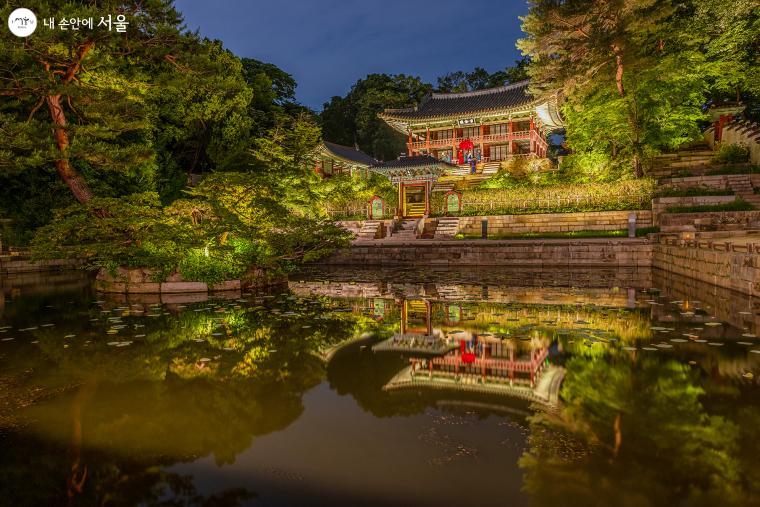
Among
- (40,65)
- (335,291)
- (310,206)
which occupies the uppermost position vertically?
(40,65)

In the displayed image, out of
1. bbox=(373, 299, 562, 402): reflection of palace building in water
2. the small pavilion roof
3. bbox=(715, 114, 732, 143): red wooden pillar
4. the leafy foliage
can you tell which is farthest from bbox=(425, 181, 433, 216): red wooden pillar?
bbox=(373, 299, 562, 402): reflection of palace building in water

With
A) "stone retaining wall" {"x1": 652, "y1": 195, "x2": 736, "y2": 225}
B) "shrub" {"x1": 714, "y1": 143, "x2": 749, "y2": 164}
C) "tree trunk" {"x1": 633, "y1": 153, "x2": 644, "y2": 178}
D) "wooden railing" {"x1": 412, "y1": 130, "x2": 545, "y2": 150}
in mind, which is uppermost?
"wooden railing" {"x1": 412, "y1": 130, "x2": 545, "y2": 150}

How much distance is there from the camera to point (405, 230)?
1073 inches

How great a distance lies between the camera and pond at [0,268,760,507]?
2.92m

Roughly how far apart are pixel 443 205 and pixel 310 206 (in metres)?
9.93

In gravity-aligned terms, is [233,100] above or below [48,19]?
above

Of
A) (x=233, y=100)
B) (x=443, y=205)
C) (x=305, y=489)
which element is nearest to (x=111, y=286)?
(x=305, y=489)

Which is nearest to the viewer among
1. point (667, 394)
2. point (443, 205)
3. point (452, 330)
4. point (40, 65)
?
point (667, 394)

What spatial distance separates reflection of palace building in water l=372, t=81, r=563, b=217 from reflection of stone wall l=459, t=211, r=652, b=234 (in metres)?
6.82

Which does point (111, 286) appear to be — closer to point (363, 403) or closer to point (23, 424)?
point (23, 424)

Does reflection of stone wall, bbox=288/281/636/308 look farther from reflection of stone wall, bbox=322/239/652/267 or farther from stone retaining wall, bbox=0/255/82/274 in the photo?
stone retaining wall, bbox=0/255/82/274

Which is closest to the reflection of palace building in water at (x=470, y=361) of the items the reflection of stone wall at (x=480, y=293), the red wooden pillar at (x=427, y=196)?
the reflection of stone wall at (x=480, y=293)

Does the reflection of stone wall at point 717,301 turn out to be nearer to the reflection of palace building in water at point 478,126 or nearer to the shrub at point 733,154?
the shrub at point 733,154

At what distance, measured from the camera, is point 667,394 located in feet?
14.0
